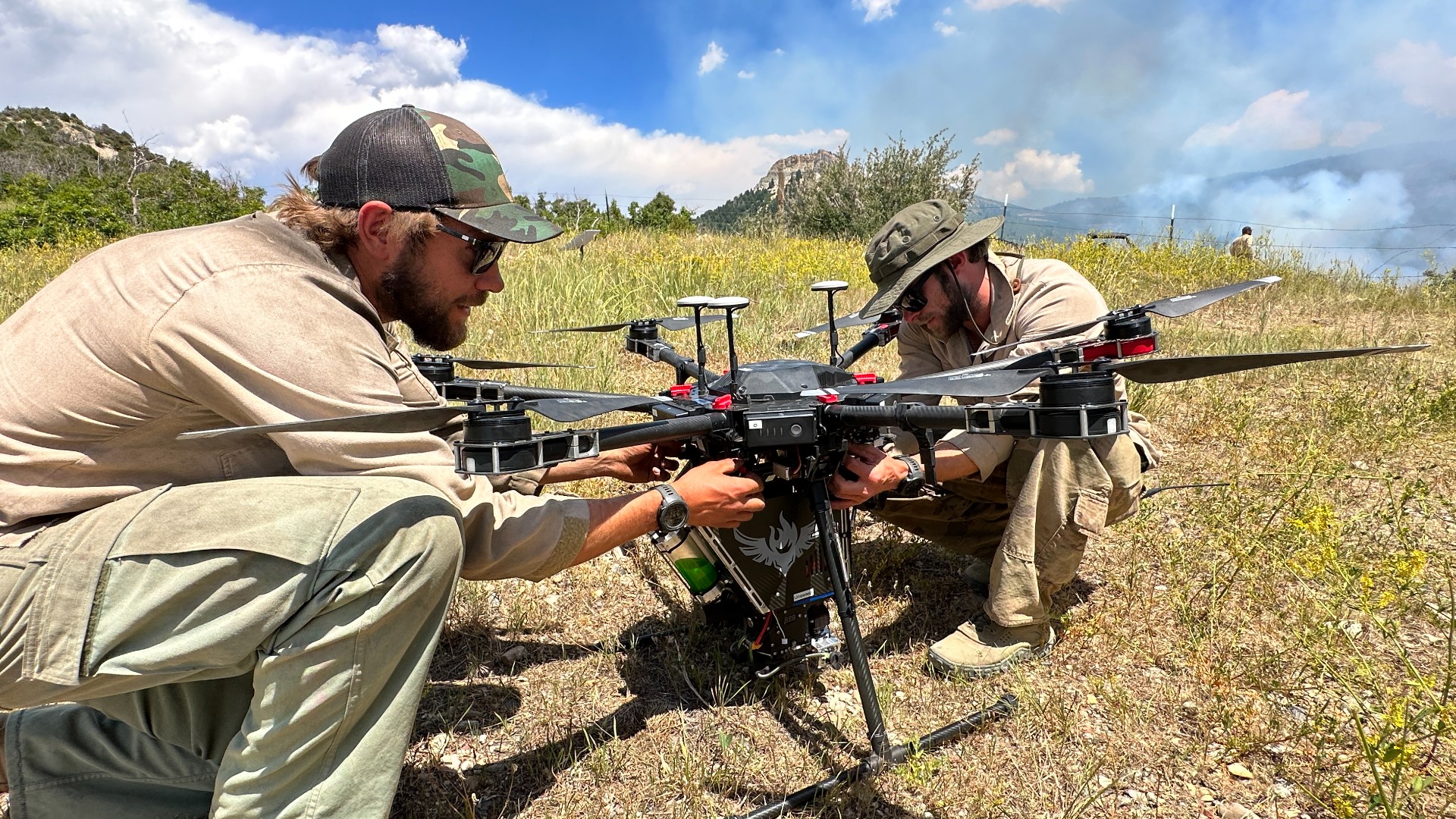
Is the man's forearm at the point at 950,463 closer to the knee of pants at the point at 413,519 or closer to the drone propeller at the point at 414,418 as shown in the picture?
the drone propeller at the point at 414,418

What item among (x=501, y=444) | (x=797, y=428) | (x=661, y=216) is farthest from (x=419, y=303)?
(x=661, y=216)

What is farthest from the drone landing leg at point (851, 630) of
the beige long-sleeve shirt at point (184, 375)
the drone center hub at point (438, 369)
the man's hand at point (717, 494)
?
the drone center hub at point (438, 369)

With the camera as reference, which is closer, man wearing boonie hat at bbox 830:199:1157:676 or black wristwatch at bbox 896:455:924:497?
black wristwatch at bbox 896:455:924:497

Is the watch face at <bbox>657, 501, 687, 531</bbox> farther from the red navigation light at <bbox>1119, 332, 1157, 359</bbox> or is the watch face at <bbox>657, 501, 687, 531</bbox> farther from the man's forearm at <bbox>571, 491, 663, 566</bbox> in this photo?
the red navigation light at <bbox>1119, 332, 1157, 359</bbox>

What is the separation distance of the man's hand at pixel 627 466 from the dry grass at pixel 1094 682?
70 cm

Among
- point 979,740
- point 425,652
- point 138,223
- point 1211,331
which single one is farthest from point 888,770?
point 138,223

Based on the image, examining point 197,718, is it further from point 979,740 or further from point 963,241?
point 963,241

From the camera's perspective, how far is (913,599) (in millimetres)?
3643

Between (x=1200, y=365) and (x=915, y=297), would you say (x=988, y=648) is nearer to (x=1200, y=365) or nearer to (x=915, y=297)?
(x=915, y=297)

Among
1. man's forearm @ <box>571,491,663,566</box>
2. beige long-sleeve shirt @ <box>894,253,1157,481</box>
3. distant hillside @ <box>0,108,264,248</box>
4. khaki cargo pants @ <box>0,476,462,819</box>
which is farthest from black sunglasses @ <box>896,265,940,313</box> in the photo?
distant hillside @ <box>0,108,264,248</box>

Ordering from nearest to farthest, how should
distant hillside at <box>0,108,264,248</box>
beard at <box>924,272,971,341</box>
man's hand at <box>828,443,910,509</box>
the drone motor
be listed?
the drone motor
man's hand at <box>828,443,910,509</box>
beard at <box>924,272,971,341</box>
distant hillside at <box>0,108,264,248</box>

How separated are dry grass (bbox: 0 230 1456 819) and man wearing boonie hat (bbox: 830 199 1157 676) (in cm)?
23

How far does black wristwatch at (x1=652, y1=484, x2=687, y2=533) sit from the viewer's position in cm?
221

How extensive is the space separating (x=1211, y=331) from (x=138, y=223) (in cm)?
2314
